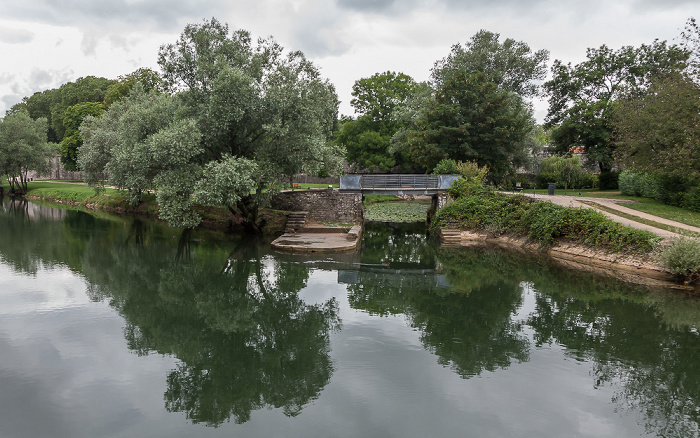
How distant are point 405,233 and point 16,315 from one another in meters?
23.1

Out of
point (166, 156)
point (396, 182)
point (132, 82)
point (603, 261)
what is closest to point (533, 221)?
point (603, 261)

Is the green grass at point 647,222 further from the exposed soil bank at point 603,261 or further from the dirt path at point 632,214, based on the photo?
the exposed soil bank at point 603,261

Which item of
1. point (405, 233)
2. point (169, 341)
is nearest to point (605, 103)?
point (405, 233)

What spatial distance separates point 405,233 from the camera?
31125mm

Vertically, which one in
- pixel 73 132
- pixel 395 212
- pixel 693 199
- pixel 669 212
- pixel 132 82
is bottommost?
pixel 395 212

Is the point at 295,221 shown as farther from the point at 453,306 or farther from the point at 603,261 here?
the point at 603,261

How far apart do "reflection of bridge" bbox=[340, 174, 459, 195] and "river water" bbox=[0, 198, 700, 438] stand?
10.2 metres

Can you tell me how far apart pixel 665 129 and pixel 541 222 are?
8074mm

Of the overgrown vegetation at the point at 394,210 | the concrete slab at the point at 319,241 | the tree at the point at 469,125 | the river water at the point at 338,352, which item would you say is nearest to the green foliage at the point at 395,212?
the overgrown vegetation at the point at 394,210

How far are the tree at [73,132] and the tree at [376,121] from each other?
34706 millimetres

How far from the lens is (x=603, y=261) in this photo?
62.1 feet

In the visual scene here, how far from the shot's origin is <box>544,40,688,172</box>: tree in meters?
33.9

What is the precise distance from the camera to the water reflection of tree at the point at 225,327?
8297 mm

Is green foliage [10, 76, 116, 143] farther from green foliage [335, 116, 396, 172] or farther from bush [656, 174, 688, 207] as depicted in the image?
bush [656, 174, 688, 207]
